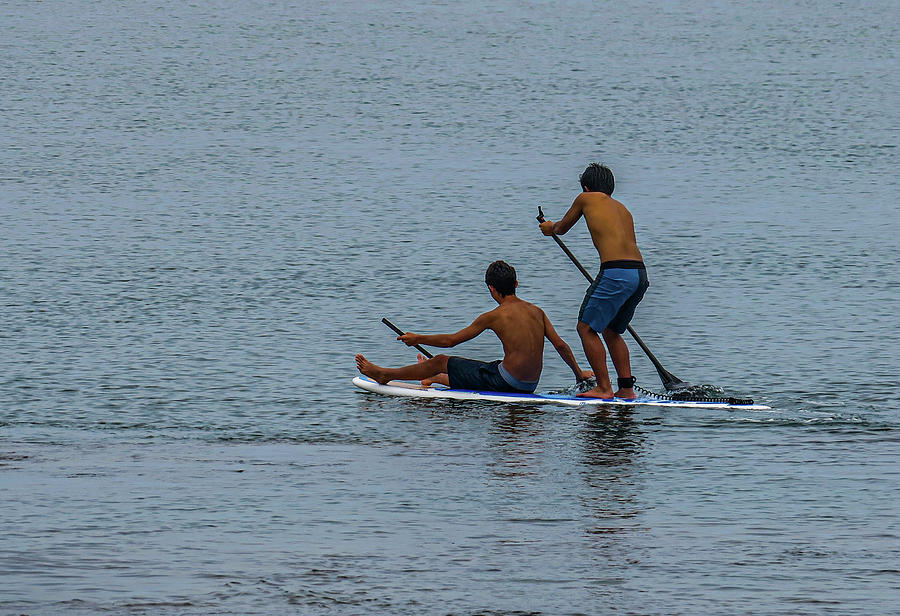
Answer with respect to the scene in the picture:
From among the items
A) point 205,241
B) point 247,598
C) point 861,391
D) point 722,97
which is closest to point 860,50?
point 722,97

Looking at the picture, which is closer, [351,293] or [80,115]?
[351,293]

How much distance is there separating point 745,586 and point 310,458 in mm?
4304

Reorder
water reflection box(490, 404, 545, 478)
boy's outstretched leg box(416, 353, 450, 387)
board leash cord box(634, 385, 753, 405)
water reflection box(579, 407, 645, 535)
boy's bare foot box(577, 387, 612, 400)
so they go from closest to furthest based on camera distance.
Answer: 1. water reflection box(579, 407, 645, 535)
2. water reflection box(490, 404, 545, 478)
3. board leash cord box(634, 385, 753, 405)
4. boy's bare foot box(577, 387, 612, 400)
5. boy's outstretched leg box(416, 353, 450, 387)

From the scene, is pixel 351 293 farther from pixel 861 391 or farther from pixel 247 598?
pixel 247 598

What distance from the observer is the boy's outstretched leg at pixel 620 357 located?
1415 centimetres

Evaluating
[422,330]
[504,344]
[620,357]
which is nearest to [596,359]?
[620,357]

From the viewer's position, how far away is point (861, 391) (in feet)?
49.1

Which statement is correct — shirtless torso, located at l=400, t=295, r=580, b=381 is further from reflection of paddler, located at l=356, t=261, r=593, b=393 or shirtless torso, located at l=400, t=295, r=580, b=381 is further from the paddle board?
the paddle board

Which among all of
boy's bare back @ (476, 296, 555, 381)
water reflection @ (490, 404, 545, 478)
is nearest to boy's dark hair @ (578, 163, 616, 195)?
boy's bare back @ (476, 296, 555, 381)

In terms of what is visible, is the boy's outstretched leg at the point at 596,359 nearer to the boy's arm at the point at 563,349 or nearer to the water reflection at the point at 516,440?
the boy's arm at the point at 563,349

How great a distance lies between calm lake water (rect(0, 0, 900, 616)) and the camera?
931 cm

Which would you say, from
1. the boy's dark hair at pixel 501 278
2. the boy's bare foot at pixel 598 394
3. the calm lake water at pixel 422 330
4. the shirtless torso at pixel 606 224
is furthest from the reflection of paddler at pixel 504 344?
the shirtless torso at pixel 606 224

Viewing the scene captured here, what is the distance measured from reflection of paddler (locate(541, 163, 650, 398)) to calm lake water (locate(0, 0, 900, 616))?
62cm

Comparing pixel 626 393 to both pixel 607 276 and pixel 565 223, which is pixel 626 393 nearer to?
pixel 607 276
